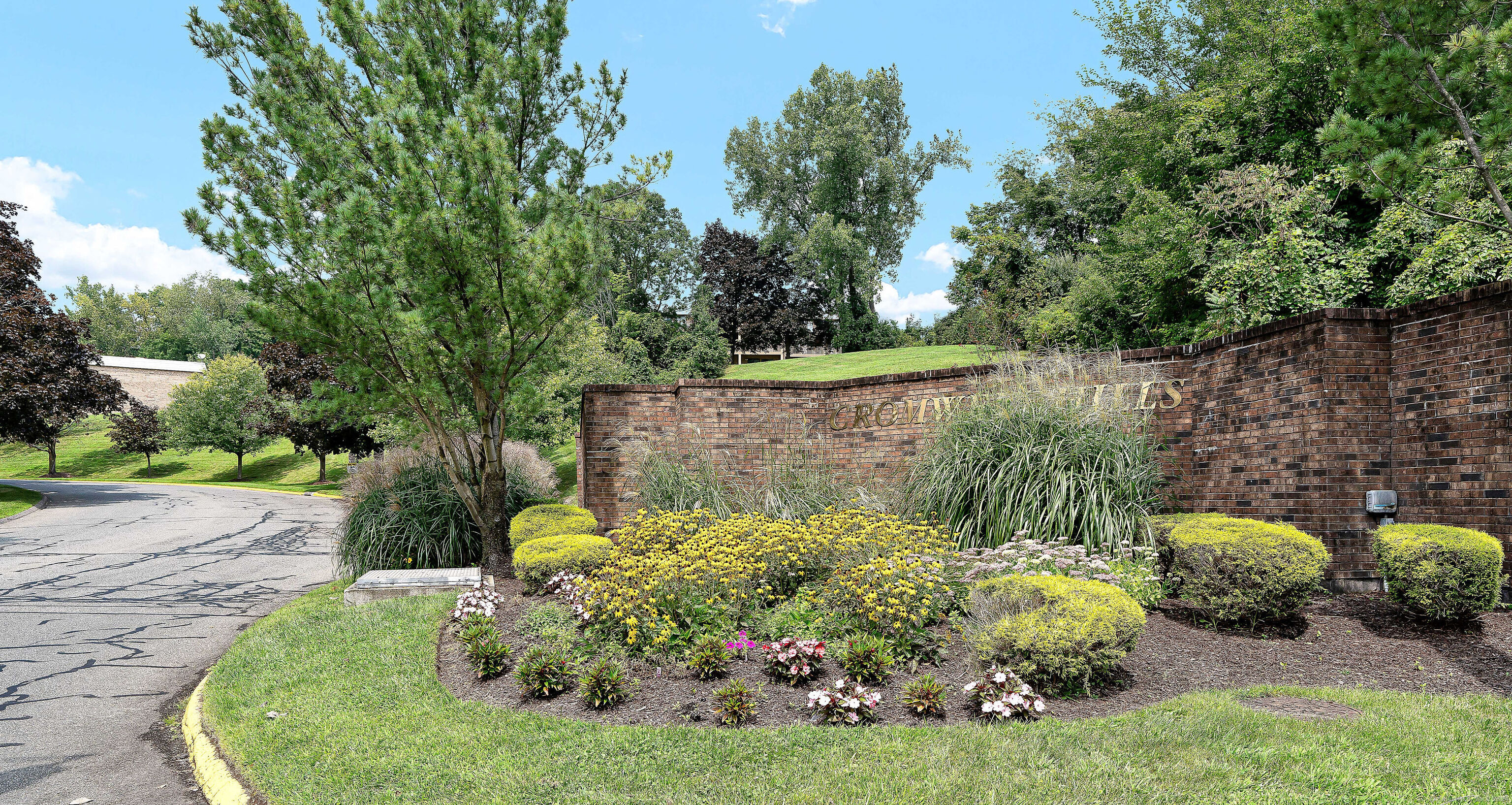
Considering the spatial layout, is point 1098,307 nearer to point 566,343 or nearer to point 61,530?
point 566,343

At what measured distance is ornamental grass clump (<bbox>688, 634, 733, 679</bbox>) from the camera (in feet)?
14.2

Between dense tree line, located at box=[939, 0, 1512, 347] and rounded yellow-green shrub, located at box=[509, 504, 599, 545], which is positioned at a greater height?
dense tree line, located at box=[939, 0, 1512, 347]

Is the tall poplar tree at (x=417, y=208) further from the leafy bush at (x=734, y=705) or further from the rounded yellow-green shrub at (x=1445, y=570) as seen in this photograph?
the rounded yellow-green shrub at (x=1445, y=570)

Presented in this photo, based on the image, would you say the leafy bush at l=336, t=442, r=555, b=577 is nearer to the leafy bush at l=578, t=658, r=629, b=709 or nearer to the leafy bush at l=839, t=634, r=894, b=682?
the leafy bush at l=578, t=658, r=629, b=709

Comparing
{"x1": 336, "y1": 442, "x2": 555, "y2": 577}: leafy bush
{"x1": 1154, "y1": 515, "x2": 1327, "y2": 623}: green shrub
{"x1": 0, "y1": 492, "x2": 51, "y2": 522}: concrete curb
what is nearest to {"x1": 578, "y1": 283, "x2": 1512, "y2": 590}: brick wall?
{"x1": 1154, "y1": 515, "x2": 1327, "y2": 623}: green shrub

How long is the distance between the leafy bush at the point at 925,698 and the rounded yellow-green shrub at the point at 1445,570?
3.18 metres

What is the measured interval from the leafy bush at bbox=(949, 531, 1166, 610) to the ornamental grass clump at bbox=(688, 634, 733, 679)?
1.86 metres

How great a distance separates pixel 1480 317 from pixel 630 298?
38982 mm

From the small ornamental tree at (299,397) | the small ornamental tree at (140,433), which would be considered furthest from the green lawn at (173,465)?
the small ornamental tree at (299,397)

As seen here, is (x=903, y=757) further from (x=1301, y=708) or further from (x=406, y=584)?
(x=406, y=584)

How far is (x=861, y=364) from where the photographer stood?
3256 cm

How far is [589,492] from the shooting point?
933cm

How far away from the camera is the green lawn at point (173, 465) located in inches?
1384

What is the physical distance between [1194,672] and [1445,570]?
5.56ft
